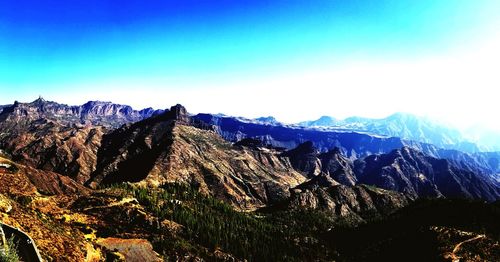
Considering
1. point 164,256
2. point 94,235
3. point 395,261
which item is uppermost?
point 94,235

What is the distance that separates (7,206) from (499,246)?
158 m

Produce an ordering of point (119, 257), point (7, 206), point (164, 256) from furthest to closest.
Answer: point (164, 256) → point (119, 257) → point (7, 206)

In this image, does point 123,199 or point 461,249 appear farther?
point 123,199

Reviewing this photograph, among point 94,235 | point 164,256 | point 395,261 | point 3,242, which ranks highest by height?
point 3,242

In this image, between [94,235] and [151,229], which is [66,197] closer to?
[151,229]

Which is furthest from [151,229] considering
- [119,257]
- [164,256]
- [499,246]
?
[499,246]

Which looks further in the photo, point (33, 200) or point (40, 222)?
point (33, 200)

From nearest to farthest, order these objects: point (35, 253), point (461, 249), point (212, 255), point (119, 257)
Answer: point (35, 253) < point (119, 257) < point (461, 249) < point (212, 255)

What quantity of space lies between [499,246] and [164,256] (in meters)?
123

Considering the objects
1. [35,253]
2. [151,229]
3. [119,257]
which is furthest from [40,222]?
[151,229]

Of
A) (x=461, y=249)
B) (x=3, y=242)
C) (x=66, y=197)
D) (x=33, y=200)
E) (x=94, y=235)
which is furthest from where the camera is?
(x=66, y=197)

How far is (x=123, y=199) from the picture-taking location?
7377 inches

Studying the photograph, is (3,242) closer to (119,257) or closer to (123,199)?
(119,257)

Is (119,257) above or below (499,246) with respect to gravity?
above
